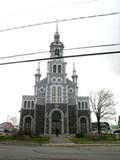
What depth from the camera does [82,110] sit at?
1880 inches

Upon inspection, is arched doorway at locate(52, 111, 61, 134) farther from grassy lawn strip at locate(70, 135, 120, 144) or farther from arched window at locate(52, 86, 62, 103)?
grassy lawn strip at locate(70, 135, 120, 144)

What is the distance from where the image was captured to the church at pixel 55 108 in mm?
43875

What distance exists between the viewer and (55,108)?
4547 centimetres

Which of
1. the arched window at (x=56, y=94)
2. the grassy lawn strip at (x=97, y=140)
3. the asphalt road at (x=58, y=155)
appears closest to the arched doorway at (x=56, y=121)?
the arched window at (x=56, y=94)

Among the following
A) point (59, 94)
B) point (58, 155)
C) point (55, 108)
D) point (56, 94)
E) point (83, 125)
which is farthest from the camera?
point (59, 94)

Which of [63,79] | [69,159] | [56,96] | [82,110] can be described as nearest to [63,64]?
[63,79]

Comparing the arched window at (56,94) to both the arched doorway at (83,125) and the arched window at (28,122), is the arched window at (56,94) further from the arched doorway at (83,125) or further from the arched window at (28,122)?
the arched window at (28,122)

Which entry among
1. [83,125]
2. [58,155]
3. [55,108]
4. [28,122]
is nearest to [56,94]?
[55,108]

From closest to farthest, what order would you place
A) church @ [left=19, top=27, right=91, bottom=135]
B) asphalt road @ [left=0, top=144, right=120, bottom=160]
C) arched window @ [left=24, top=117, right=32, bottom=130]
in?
asphalt road @ [left=0, top=144, right=120, bottom=160] < church @ [left=19, top=27, right=91, bottom=135] < arched window @ [left=24, top=117, right=32, bottom=130]

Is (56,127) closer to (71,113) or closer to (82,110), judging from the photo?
(71,113)

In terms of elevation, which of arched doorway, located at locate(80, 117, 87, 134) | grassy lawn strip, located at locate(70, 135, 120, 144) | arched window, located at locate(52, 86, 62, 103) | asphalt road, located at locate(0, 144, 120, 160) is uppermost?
arched window, located at locate(52, 86, 62, 103)

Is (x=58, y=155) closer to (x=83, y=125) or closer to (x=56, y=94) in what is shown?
(x=56, y=94)

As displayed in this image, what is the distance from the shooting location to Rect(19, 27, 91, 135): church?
144 feet

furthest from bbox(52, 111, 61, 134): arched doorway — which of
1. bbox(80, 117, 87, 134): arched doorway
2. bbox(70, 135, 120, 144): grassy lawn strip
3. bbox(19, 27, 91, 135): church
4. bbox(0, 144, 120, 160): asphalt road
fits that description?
bbox(0, 144, 120, 160): asphalt road
